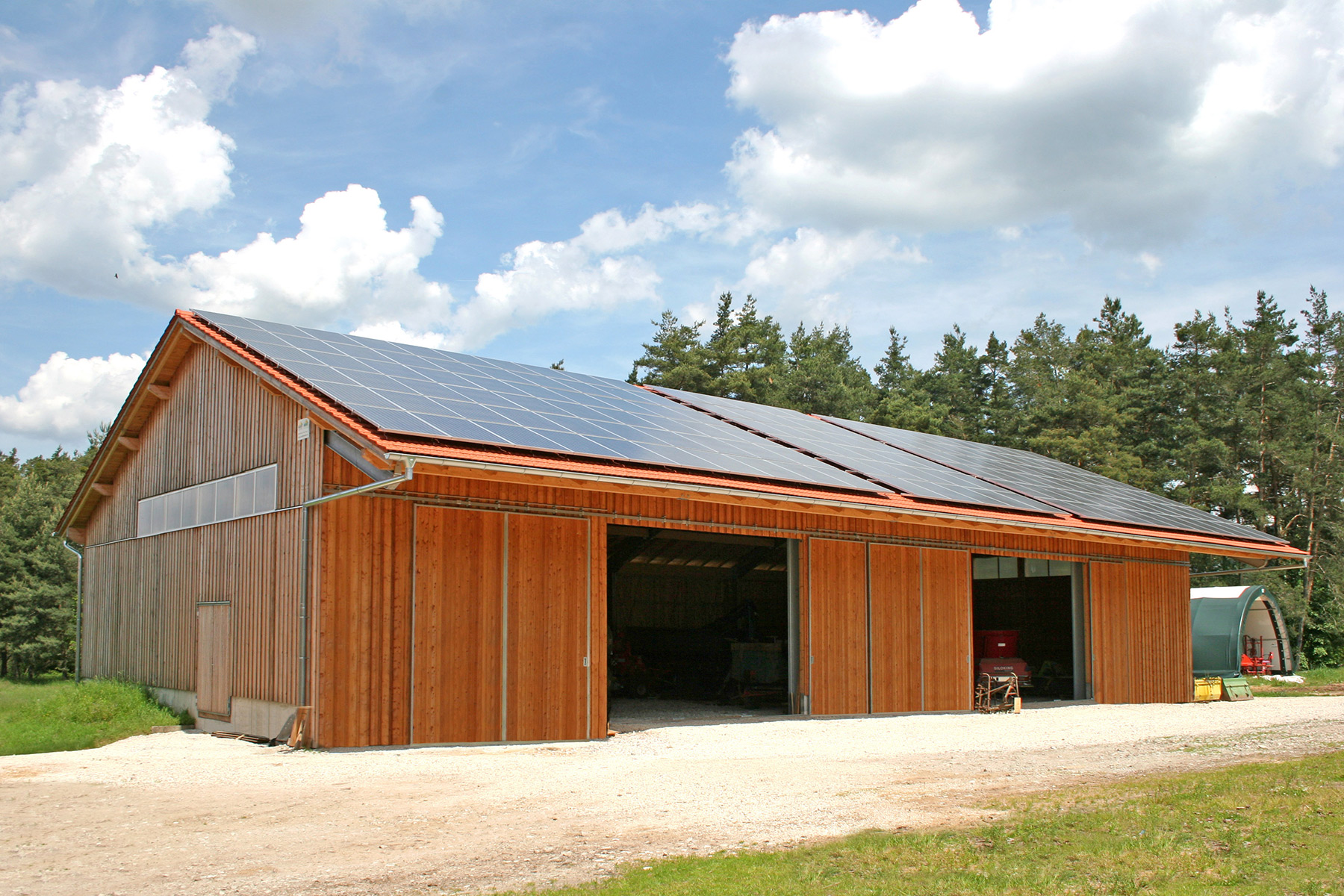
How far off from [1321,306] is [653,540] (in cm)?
5065

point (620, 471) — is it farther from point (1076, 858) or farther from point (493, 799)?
point (1076, 858)

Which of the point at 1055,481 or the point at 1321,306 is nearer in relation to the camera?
the point at 1055,481

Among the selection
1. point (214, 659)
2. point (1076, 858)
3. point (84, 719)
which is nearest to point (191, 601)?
point (214, 659)

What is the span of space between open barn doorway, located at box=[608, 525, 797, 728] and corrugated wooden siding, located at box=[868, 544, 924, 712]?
185 cm

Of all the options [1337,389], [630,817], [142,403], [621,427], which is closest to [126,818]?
[630,817]

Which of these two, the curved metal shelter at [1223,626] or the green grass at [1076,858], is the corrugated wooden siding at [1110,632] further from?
the green grass at [1076,858]

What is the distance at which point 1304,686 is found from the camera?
31297 millimetres

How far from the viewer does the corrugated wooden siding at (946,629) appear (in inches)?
717

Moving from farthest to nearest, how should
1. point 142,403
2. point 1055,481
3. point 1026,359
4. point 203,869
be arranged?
point 1026,359 < point 1055,481 < point 142,403 < point 203,869

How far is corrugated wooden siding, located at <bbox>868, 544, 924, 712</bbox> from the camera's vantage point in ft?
57.1

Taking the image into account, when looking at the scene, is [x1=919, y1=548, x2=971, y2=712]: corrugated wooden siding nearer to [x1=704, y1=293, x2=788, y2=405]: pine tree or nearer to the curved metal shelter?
the curved metal shelter

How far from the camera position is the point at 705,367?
2201 inches

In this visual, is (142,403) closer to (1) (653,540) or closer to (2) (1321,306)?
(1) (653,540)

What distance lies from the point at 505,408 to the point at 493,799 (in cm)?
660
